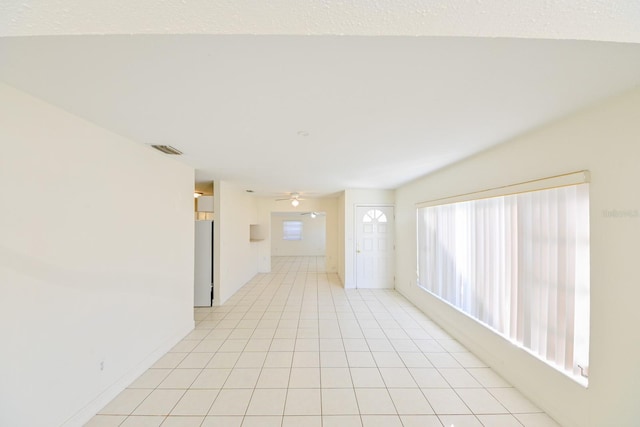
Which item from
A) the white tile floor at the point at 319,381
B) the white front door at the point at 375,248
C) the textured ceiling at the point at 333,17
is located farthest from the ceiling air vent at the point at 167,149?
the white front door at the point at 375,248

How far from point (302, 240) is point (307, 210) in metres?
4.36

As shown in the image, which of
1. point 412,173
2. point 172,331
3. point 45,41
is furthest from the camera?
point 412,173

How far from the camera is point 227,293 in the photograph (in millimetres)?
5141

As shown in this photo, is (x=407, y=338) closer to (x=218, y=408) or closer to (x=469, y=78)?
(x=218, y=408)

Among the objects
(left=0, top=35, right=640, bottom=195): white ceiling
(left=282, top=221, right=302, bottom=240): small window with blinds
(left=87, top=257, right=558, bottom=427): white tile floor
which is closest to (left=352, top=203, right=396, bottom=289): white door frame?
(left=87, top=257, right=558, bottom=427): white tile floor

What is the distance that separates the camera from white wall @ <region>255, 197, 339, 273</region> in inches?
318

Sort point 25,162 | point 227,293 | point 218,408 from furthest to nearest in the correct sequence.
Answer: point 227,293, point 218,408, point 25,162

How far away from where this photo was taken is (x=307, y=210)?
27.2ft

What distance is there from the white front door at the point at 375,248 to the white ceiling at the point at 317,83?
12.2 ft

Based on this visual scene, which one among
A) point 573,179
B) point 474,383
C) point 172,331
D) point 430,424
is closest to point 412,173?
point 573,179

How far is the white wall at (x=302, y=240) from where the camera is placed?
12.4 metres

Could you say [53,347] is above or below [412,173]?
below

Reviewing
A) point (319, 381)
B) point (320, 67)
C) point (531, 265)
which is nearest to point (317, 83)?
point (320, 67)

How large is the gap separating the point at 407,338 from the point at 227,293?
350cm
